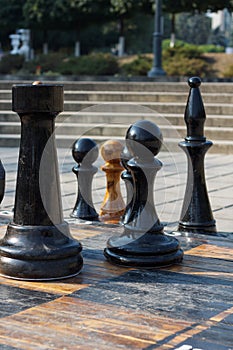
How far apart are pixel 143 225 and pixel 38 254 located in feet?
2.20

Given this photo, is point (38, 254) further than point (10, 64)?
No

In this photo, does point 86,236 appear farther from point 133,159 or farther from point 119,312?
point 119,312

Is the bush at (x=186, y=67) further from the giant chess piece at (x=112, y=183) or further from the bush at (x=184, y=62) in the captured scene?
the giant chess piece at (x=112, y=183)

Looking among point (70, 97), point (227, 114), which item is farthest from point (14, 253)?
point (70, 97)

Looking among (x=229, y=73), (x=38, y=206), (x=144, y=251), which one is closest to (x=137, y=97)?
(x=229, y=73)

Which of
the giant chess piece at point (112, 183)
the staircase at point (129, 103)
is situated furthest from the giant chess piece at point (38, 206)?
the staircase at point (129, 103)

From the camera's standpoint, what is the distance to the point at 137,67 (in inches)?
995

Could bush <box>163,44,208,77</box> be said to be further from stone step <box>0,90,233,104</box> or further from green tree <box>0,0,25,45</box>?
green tree <box>0,0,25,45</box>

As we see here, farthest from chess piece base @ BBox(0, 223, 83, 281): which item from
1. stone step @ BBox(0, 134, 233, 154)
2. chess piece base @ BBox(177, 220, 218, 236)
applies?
stone step @ BBox(0, 134, 233, 154)

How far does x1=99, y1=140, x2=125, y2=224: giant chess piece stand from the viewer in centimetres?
583

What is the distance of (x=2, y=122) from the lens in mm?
14859

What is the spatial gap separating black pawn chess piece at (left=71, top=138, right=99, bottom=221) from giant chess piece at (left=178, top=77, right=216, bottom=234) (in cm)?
74

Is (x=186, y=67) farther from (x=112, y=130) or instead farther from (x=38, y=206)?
(x=38, y=206)

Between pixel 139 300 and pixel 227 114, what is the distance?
1065 centimetres
